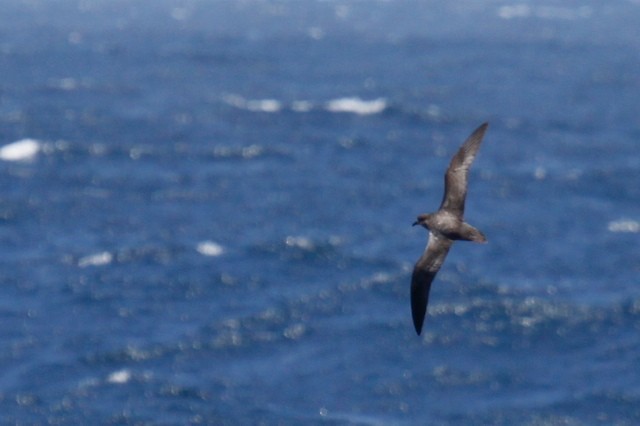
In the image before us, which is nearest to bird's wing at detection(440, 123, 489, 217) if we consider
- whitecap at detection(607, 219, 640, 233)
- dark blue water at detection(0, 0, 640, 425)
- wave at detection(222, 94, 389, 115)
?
dark blue water at detection(0, 0, 640, 425)

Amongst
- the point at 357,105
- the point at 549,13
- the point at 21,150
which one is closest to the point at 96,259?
the point at 21,150

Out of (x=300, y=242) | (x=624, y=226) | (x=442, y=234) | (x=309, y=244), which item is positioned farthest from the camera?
(x=624, y=226)

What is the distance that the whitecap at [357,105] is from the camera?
384 ft

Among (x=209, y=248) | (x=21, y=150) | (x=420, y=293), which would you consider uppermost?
(x=420, y=293)

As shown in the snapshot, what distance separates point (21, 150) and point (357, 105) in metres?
36.0

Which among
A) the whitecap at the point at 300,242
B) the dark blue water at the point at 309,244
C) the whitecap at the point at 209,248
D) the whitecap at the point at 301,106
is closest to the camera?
the dark blue water at the point at 309,244

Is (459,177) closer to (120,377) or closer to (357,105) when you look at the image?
(120,377)

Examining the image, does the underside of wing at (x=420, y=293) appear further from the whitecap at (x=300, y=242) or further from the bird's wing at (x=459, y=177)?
the whitecap at (x=300, y=242)

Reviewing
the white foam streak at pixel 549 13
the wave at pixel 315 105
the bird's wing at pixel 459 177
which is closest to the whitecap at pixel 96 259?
the wave at pixel 315 105

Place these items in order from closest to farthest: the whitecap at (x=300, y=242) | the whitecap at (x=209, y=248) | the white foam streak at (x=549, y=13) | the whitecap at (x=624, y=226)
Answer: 1. the whitecap at (x=209, y=248)
2. the whitecap at (x=300, y=242)
3. the whitecap at (x=624, y=226)
4. the white foam streak at (x=549, y=13)

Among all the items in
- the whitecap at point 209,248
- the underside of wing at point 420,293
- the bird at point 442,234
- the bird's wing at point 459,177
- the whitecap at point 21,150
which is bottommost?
the whitecap at point 21,150

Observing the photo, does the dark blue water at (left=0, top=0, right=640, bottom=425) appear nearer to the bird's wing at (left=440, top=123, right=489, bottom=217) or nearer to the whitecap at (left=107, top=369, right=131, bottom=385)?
the whitecap at (left=107, top=369, right=131, bottom=385)

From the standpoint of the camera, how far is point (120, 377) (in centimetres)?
6225

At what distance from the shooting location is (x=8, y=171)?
312 feet
